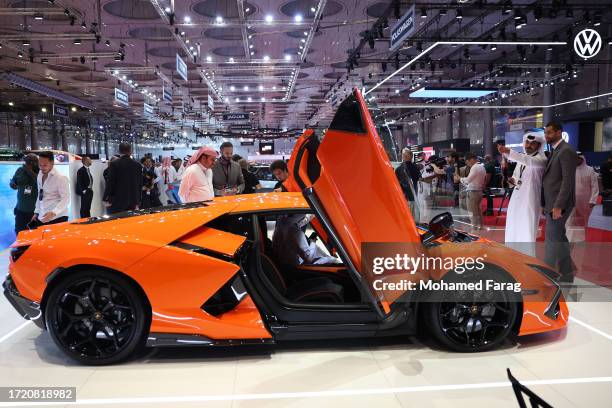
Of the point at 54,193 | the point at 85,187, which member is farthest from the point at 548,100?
the point at 54,193

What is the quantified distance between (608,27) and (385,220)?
1509 centimetres

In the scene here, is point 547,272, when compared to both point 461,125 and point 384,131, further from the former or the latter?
point 461,125

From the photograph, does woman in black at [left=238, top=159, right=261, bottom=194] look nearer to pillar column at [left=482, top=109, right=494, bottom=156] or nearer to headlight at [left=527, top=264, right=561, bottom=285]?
headlight at [left=527, top=264, right=561, bottom=285]

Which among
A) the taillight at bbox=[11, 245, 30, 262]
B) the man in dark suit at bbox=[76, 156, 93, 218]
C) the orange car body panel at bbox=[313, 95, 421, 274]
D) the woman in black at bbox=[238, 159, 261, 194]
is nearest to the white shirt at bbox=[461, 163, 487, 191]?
the woman in black at bbox=[238, 159, 261, 194]

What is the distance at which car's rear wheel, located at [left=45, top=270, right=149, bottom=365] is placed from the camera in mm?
2824

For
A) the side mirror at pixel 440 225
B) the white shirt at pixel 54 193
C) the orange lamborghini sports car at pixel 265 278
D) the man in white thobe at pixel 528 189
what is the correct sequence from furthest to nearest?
the white shirt at pixel 54 193 → the man in white thobe at pixel 528 189 → the side mirror at pixel 440 225 → the orange lamborghini sports car at pixel 265 278

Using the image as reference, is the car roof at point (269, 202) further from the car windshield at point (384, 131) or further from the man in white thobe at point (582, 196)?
the man in white thobe at point (582, 196)

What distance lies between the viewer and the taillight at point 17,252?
2939 millimetres

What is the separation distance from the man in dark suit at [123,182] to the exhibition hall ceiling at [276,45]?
421cm

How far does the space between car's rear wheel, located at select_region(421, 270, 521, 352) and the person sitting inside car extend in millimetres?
894

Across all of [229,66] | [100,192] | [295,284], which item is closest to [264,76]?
[229,66]

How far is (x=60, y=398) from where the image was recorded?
2549 mm

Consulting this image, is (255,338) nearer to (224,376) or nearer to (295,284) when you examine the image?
(224,376)

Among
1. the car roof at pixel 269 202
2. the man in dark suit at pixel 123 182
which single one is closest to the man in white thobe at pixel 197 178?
the man in dark suit at pixel 123 182
